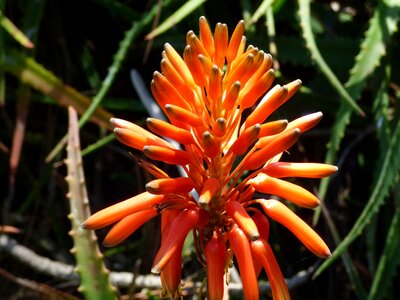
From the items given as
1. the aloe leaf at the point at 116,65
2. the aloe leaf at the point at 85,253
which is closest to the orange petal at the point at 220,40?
the aloe leaf at the point at 85,253

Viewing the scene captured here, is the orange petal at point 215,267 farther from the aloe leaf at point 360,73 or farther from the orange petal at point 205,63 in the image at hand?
the aloe leaf at point 360,73

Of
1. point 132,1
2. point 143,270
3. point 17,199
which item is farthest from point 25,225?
point 132,1

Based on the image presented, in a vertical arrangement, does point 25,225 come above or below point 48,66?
below

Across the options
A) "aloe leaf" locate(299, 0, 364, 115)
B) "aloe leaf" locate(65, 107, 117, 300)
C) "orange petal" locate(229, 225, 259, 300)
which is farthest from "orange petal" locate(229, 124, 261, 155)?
"aloe leaf" locate(299, 0, 364, 115)

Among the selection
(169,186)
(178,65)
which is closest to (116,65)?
(178,65)

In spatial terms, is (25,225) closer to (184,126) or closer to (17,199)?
(17,199)

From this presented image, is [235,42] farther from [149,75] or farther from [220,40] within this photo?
[149,75]
